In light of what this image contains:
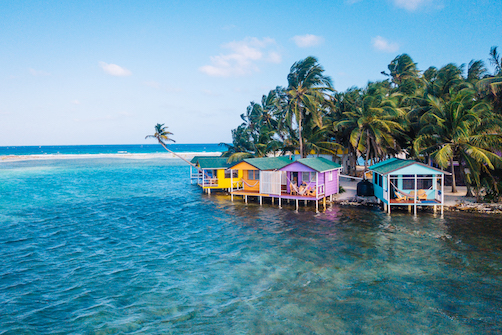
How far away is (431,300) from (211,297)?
7595 millimetres

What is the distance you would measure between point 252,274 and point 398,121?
23597 mm

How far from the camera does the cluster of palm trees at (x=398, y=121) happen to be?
73.7ft

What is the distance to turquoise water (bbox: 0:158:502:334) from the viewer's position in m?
9.96

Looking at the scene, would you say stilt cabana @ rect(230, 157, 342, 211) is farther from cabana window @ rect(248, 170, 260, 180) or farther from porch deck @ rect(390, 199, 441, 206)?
porch deck @ rect(390, 199, 441, 206)

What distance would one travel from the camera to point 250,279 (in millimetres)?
12875

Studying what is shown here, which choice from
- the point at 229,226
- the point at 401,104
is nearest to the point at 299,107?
the point at 401,104

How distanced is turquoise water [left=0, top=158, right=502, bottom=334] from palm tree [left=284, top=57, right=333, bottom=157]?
1127 centimetres

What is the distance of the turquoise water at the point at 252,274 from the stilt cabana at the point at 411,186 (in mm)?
1111

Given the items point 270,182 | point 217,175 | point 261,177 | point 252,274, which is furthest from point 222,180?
point 252,274

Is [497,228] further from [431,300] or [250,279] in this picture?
[250,279]

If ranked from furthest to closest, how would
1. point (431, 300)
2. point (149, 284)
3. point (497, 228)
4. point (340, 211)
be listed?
point (340, 211)
point (497, 228)
point (149, 284)
point (431, 300)

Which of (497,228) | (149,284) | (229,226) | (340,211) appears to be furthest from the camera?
(340,211)

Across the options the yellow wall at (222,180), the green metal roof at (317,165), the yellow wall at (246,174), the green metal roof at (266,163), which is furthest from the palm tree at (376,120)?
the yellow wall at (222,180)

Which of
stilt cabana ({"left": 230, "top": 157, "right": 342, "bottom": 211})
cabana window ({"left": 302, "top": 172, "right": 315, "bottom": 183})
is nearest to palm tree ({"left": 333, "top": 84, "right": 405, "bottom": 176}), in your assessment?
stilt cabana ({"left": 230, "top": 157, "right": 342, "bottom": 211})
